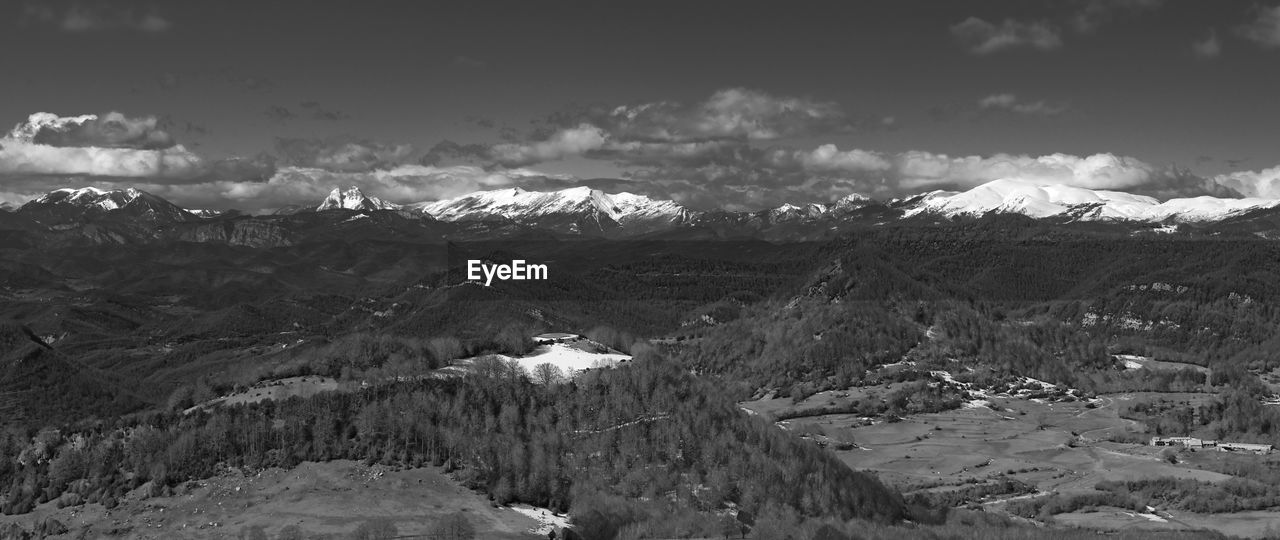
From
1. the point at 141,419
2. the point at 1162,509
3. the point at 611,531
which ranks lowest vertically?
the point at 1162,509

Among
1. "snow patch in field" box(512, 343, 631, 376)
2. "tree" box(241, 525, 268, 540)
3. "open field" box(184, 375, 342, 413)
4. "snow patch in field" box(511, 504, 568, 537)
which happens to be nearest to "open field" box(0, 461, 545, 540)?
"tree" box(241, 525, 268, 540)

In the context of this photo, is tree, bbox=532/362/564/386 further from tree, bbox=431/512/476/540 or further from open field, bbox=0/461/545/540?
tree, bbox=431/512/476/540

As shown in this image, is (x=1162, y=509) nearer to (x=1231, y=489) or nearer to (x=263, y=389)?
(x=1231, y=489)

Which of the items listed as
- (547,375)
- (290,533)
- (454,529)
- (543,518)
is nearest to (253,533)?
(290,533)

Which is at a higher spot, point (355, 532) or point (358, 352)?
point (358, 352)

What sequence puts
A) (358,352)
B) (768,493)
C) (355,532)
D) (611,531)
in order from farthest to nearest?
(358,352), (768,493), (611,531), (355,532)

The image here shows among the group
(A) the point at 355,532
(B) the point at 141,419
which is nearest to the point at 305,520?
(A) the point at 355,532

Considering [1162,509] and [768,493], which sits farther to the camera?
[1162,509]
